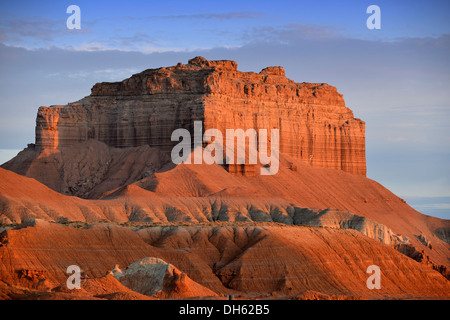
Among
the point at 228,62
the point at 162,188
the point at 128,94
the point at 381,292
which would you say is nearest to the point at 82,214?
the point at 162,188

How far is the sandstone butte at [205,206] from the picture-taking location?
7281 centimetres

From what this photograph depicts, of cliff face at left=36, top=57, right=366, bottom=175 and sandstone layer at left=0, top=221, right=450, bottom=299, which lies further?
cliff face at left=36, top=57, right=366, bottom=175

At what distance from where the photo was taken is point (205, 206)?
4486 inches

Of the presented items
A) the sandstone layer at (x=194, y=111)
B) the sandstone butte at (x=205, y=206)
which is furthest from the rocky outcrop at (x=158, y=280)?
the sandstone layer at (x=194, y=111)

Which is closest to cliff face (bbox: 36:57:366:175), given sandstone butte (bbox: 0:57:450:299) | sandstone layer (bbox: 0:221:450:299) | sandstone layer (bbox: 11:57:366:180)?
sandstone layer (bbox: 11:57:366:180)

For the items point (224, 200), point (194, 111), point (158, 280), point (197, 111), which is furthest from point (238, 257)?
point (194, 111)

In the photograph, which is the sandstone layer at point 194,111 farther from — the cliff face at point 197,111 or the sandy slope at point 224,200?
the sandy slope at point 224,200

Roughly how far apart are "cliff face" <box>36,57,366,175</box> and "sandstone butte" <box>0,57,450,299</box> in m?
0.22

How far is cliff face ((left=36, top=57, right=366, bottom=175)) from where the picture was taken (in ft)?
471

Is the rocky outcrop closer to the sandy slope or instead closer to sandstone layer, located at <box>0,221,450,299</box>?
sandstone layer, located at <box>0,221,450,299</box>

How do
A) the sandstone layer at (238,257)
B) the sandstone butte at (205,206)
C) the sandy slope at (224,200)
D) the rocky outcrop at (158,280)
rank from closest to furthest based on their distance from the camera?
the rocky outcrop at (158,280)
the sandstone layer at (238,257)
the sandstone butte at (205,206)
the sandy slope at (224,200)

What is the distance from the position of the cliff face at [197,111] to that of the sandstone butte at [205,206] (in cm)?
22
